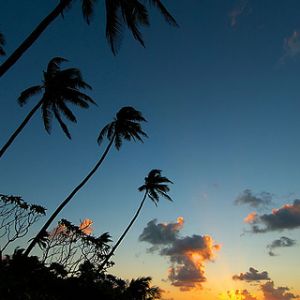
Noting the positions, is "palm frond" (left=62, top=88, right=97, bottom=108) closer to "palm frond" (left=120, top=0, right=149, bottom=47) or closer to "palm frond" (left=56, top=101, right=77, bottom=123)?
"palm frond" (left=56, top=101, right=77, bottom=123)

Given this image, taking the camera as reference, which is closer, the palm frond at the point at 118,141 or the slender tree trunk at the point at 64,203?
the slender tree trunk at the point at 64,203

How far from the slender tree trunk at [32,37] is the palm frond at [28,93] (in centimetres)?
1070

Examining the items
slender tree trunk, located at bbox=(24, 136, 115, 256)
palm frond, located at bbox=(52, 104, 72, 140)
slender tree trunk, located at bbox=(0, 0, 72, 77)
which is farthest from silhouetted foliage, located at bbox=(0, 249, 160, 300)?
slender tree trunk, located at bbox=(0, 0, 72, 77)

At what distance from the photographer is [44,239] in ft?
88.7

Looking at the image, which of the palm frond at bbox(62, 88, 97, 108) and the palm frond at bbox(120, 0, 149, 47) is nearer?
the palm frond at bbox(120, 0, 149, 47)

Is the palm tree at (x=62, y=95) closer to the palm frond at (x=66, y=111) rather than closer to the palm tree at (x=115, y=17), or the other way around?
the palm frond at (x=66, y=111)

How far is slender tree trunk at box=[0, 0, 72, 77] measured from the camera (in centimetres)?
1230

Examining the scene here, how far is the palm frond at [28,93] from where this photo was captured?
2370 cm

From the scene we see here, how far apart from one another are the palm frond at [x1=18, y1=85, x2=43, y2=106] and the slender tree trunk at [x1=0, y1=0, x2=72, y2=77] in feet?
35.1

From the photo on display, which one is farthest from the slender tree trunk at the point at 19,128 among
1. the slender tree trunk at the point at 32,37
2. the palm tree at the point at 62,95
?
the slender tree trunk at the point at 32,37

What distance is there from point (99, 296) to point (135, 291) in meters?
15.7

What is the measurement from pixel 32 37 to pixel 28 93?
11.5m

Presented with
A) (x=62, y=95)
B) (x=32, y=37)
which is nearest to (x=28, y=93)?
(x=62, y=95)

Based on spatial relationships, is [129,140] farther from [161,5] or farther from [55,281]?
[161,5]
